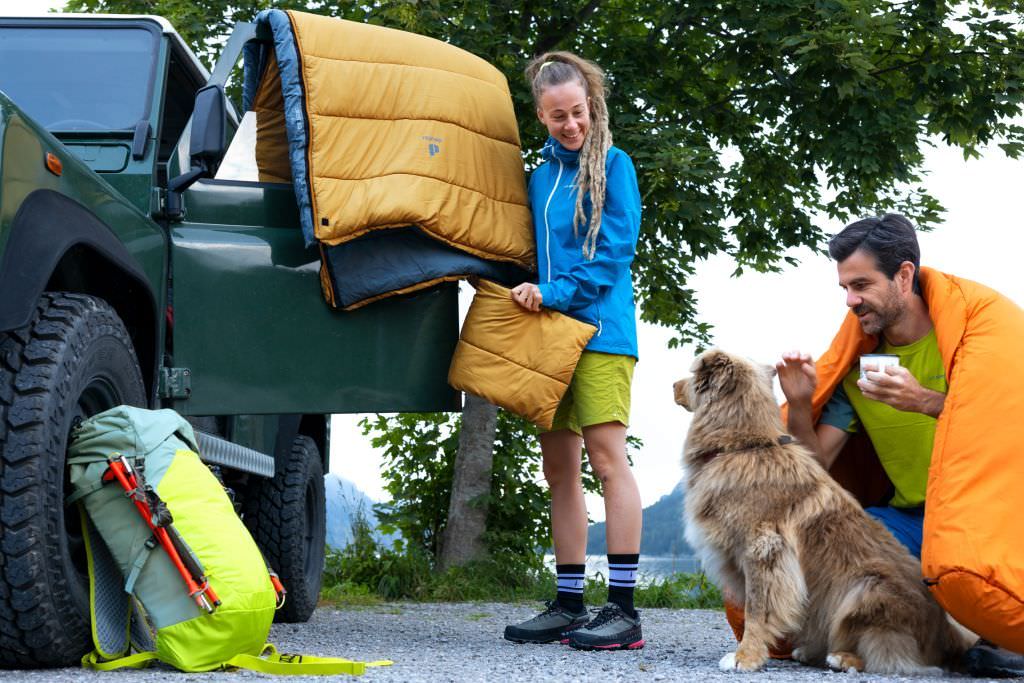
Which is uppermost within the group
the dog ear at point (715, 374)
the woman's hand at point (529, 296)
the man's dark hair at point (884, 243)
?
the man's dark hair at point (884, 243)

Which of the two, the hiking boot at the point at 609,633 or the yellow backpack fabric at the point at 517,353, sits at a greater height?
the yellow backpack fabric at the point at 517,353

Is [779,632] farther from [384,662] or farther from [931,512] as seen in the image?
[384,662]

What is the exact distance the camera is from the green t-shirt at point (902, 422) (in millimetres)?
4105

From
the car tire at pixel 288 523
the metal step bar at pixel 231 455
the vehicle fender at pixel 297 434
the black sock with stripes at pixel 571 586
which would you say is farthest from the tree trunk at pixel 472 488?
the black sock with stripes at pixel 571 586

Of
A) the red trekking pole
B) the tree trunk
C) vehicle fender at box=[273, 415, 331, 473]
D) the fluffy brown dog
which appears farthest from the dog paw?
the tree trunk

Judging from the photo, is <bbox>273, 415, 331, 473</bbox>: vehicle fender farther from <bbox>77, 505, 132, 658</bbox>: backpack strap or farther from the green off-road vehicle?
<bbox>77, 505, 132, 658</bbox>: backpack strap

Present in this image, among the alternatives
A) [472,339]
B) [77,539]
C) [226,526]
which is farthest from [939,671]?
[77,539]

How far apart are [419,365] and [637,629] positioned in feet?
4.70

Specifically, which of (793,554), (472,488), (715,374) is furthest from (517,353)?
(472,488)

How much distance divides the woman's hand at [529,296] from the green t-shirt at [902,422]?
47.0 inches

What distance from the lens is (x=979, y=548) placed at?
3.51 m

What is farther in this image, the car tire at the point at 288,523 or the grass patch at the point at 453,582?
the grass patch at the point at 453,582

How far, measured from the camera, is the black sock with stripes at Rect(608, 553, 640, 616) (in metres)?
4.62

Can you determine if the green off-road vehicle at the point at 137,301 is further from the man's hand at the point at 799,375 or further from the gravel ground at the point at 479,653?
the man's hand at the point at 799,375
